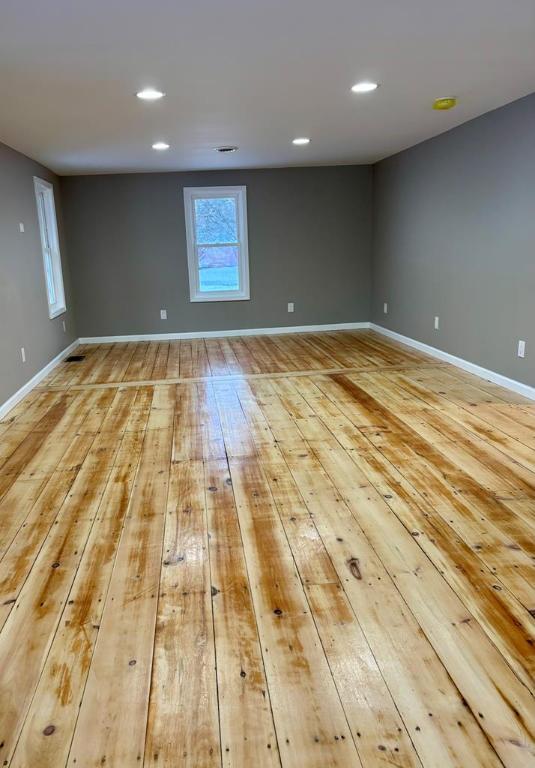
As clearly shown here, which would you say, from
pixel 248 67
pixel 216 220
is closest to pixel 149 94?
pixel 248 67

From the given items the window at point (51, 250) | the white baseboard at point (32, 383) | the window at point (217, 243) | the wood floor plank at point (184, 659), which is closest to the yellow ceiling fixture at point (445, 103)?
the wood floor plank at point (184, 659)

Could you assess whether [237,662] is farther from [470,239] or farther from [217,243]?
[217,243]

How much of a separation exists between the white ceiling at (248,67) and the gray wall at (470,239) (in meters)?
0.38

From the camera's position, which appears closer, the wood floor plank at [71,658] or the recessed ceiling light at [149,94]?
the wood floor plank at [71,658]

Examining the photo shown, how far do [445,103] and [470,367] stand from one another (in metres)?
2.35

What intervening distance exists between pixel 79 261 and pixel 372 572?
21.8 feet

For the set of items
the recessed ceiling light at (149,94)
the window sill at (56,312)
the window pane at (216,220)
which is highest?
the recessed ceiling light at (149,94)

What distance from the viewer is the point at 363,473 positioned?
10.5 ft

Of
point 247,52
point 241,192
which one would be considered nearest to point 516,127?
point 247,52

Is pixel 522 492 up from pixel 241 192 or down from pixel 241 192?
down

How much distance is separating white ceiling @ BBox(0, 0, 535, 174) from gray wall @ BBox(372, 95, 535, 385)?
38cm

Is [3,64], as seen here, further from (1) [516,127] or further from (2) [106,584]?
(1) [516,127]

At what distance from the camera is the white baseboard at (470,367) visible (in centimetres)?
457

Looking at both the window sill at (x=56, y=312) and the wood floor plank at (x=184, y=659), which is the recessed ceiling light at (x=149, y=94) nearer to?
the wood floor plank at (x=184, y=659)
